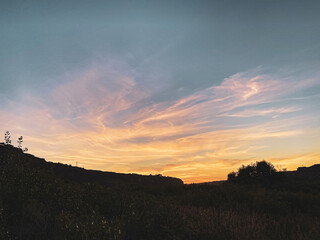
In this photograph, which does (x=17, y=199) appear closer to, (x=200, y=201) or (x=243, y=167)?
(x=200, y=201)

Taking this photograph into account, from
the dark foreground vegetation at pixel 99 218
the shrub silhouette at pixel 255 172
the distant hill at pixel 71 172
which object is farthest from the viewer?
the shrub silhouette at pixel 255 172

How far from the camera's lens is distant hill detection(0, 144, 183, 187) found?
358 inches

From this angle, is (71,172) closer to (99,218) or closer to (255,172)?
(255,172)

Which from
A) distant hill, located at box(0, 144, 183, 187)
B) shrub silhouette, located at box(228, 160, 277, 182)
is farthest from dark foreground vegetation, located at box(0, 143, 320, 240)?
shrub silhouette, located at box(228, 160, 277, 182)

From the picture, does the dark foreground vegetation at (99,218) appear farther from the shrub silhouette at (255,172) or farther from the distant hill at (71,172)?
the shrub silhouette at (255,172)

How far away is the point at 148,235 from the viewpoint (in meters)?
5.80

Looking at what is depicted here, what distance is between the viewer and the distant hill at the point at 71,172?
29.8 ft

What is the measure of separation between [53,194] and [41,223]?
3.90ft

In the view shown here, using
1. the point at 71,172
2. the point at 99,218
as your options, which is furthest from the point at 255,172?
the point at 99,218

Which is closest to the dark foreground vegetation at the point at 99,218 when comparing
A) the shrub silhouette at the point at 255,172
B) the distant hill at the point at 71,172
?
the distant hill at the point at 71,172

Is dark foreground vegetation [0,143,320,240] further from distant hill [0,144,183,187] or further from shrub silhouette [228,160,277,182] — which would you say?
shrub silhouette [228,160,277,182]

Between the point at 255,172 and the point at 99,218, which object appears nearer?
the point at 99,218

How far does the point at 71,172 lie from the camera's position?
1066 inches

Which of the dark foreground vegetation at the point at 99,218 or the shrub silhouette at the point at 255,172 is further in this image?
the shrub silhouette at the point at 255,172
